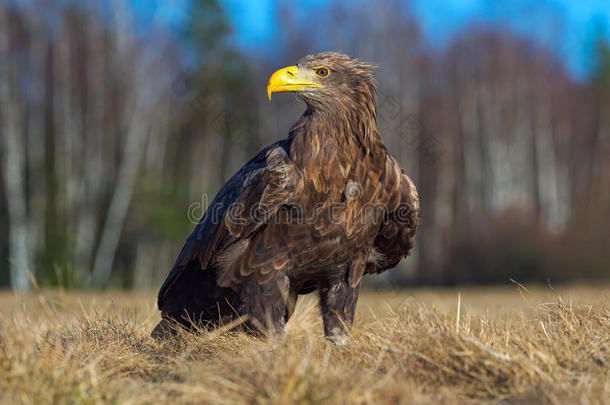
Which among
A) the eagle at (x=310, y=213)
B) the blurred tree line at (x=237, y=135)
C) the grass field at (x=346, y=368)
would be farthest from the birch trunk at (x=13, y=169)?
the grass field at (x=346, y=368)

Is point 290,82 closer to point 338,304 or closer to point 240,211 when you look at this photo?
point 240,211

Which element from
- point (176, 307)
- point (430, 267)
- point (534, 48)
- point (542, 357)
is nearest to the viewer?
point (542, 357)

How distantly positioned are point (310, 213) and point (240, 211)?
46cm

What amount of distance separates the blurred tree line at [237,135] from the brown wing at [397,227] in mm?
11947

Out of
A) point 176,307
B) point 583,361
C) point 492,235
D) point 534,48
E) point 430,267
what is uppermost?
point 534,48

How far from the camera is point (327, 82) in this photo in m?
4.48

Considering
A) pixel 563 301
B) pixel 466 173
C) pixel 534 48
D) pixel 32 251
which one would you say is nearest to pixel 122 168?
pixel 32 251

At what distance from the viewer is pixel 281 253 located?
14.0 feet

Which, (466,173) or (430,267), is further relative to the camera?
(466,173)

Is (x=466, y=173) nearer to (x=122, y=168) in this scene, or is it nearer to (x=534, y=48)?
(x=534, y=48)

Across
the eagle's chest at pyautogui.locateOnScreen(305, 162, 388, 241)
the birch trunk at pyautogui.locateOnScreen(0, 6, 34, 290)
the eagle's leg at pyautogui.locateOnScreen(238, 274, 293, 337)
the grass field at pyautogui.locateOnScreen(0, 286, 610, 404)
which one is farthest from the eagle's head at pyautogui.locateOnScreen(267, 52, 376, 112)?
the birch trunk at pyautogui.locateOnScreen(0, 6, 34, 290)

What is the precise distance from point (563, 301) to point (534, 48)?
22177mm

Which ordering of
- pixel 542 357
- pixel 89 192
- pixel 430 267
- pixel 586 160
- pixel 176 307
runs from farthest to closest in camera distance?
1. pixel 586 160
2. pixel 430 267
3. pixel 89 192
4. pixel 176 307
5. pixel 542 357

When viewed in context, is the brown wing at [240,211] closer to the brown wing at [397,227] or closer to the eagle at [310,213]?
the eagle at [310,213]
